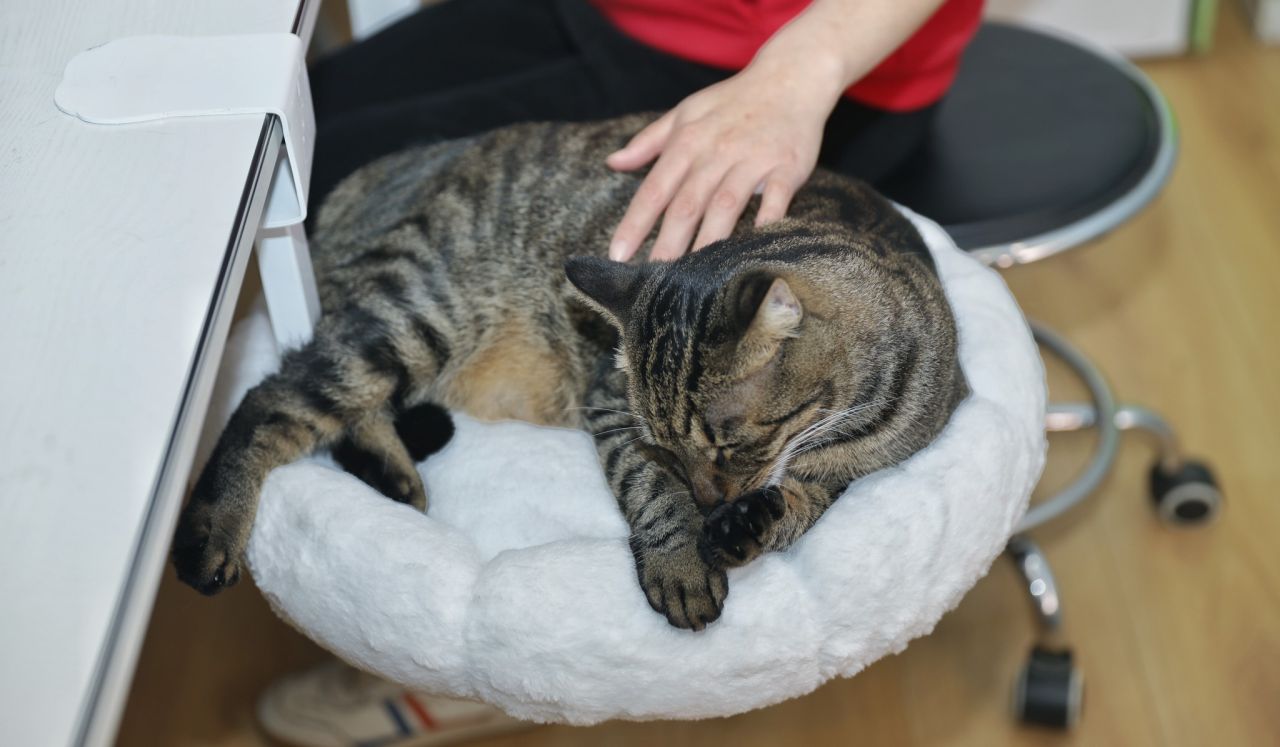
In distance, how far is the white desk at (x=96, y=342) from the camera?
0.57m

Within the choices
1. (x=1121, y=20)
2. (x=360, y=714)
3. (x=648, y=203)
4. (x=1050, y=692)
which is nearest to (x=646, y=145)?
(x=648, y=203)

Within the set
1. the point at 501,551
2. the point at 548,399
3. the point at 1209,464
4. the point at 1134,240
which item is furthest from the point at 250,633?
the point at 1134,240

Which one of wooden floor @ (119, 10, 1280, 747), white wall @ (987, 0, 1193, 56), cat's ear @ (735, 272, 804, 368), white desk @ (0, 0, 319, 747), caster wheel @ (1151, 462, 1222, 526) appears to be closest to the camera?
white desk @ (0, 0, 319, 747)

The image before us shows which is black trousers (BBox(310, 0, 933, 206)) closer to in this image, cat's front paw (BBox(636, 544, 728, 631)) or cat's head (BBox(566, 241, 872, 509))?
cat's head (BBox(566, 241, 872, 509))

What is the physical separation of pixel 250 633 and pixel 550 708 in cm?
92

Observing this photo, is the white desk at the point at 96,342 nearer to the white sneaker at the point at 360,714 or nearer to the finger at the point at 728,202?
the finger at the point at 728,202

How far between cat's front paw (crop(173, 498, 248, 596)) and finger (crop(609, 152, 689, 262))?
0.43 meters

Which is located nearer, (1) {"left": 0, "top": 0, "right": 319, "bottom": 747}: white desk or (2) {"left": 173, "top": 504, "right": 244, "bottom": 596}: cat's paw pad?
(1) {"left": 0, "top": 0, "right": 319, "bottom": 747}: white desk

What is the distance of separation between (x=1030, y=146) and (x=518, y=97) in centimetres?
59

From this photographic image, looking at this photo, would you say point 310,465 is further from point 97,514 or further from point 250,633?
point 250,633

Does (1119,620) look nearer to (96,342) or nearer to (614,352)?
(614,352)

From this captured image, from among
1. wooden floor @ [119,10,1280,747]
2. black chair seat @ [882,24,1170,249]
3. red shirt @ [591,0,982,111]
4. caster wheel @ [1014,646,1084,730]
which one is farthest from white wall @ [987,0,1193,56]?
caster wheel @ [1014,646,1084,730]

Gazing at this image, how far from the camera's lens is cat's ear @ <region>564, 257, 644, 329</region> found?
3.34ft

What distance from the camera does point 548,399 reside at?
127 centimetres
